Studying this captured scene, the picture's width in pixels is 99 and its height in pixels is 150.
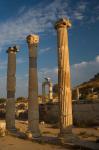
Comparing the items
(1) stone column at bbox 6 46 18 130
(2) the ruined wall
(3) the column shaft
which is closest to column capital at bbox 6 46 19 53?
(1) stone column at bbox 6 46 18 130

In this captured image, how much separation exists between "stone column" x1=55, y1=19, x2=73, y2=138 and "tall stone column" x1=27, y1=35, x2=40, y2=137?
3708mm

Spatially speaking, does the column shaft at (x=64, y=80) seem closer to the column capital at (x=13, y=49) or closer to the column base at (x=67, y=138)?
the column base at (x=67, y=138)

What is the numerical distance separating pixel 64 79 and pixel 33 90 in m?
4.30

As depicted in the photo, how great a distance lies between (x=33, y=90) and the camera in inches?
855

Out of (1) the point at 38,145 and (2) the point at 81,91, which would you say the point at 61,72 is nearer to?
(1) the point at 38,145

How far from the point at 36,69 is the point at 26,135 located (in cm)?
512

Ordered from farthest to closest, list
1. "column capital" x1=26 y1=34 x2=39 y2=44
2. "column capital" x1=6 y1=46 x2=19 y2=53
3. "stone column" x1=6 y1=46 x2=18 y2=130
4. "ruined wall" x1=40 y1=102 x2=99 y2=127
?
1. "ruined wall" x1=40 y1=102 x2=99 y2=127
2. "column capital" x1=6 y1=46 x2=19 y2=53
3. "stone column" x1=6 y1=46 x2=18 y2=130
4. "column capital" x1=26 y1=34 x2=39 y2=44

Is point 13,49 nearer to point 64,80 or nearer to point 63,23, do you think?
point 63,23

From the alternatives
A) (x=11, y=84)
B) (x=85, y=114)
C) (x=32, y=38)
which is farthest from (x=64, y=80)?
(x=85, y=114)

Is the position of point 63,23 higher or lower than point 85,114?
higher

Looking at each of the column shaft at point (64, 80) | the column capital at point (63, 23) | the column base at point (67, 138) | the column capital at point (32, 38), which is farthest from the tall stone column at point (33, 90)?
the column capital at point (63, 23)

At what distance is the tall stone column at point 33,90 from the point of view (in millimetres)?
21328

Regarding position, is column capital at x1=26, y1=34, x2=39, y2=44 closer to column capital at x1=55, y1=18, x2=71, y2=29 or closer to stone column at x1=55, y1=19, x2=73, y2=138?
stone column at x1=55, y1=19, x2=73, y2=138

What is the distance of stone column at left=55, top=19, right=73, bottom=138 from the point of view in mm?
17656
